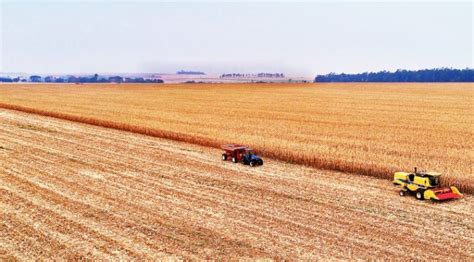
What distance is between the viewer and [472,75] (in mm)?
155250

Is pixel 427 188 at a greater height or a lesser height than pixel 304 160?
lesser

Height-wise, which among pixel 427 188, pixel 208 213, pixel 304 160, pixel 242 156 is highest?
pixel 242 156

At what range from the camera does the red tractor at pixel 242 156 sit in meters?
22.2

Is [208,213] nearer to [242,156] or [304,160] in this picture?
[242,156]

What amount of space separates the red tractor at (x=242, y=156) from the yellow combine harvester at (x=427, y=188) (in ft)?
21.7

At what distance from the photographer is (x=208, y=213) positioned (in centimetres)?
1550

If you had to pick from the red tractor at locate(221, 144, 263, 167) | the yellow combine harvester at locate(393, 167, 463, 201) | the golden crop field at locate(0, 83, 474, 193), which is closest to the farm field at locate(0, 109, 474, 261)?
the yellow combine harvester at locate(393, 167, 463, 201)

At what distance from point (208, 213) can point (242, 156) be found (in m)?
7.44

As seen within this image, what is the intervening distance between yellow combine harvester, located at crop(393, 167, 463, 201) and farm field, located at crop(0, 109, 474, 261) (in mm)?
313

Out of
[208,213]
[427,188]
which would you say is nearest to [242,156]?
[208,213]

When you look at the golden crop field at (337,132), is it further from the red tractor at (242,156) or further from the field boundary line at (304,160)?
the red tractor at (242,156)

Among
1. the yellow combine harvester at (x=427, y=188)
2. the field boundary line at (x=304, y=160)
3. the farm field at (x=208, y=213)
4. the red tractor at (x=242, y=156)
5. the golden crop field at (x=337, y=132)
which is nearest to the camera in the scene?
the farm field at (x=208, y=213)

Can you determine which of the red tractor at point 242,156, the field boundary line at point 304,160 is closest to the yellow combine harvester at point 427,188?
the field boundary line at point 304,160

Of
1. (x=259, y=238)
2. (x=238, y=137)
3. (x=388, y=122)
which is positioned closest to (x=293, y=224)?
(x=259, y=238)
